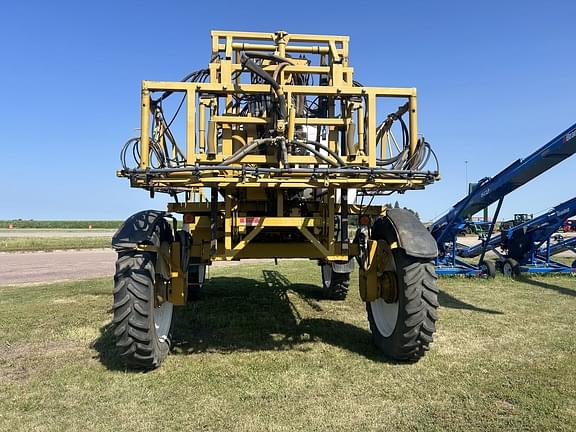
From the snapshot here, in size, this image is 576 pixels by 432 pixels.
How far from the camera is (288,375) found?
14.1ft

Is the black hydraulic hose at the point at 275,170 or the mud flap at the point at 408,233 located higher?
the black hydraulic hose at the point at 275,170

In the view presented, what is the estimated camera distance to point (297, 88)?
483 cm

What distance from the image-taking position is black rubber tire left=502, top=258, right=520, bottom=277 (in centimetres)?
1194

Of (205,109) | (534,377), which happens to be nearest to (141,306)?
(205,109)

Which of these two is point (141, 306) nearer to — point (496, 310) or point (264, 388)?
point (264, 388)

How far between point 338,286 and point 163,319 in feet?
12.9

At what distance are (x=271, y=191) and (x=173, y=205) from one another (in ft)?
4.09

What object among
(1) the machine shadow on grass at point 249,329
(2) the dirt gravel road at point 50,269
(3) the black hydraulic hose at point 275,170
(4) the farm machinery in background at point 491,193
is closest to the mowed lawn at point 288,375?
(1) the machine shadow on grass at point 249,329

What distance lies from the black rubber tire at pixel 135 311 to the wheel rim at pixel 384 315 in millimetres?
2370

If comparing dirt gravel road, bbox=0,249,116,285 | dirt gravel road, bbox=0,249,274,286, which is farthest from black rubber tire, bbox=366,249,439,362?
dirt gravel road, bbox=0,249,116,285

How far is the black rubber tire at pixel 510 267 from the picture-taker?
1194 cm

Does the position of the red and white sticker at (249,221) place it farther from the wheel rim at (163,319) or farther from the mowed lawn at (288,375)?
the mowed lawn at (288,375)

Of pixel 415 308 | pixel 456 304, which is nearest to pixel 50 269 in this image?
pixel 456 304

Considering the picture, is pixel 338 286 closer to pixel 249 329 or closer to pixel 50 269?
pixel 249 329
